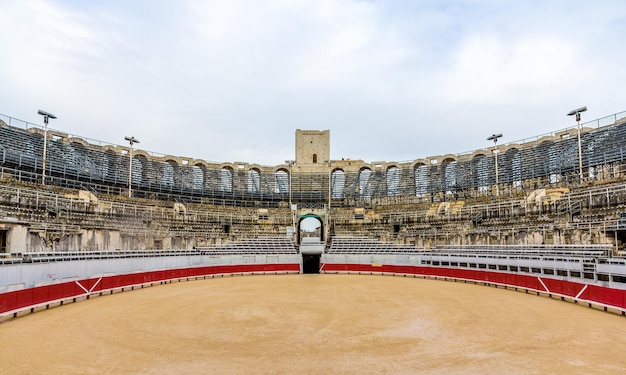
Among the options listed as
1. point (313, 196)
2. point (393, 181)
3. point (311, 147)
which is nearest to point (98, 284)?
point (313, 196)

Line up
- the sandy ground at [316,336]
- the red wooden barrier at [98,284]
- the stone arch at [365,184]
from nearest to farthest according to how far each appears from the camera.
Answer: the sandy ground at [316,336] → the red wooden barrier at [98,284] → the stone arch at [365,184]

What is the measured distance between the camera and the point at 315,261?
135 feet

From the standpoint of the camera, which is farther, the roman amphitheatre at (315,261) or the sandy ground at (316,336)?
the roman amphitheatre at (315,261)

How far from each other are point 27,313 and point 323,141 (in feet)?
157

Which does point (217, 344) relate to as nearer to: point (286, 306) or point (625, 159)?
point (286, 306)

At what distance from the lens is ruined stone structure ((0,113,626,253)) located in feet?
95.1

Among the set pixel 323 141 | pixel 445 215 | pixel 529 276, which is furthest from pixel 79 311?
pixel 323 141

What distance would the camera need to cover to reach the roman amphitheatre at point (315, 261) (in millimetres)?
11297

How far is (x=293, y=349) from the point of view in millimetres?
11344

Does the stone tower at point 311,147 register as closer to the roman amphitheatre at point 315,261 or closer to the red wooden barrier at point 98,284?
the roman amphitheatre at point 315,261

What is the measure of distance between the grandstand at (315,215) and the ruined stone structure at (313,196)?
0.52ft

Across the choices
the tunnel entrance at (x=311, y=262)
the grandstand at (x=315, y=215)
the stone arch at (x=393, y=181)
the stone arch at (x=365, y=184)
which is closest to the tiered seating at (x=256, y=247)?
the grandstand at (x=315, y=215)

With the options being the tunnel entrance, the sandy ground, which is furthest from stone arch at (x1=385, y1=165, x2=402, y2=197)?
the sandy ground

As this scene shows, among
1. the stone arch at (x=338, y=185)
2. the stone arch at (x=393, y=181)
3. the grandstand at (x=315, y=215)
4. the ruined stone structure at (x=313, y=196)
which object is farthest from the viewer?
the stone arch at (x=338, y=185)
